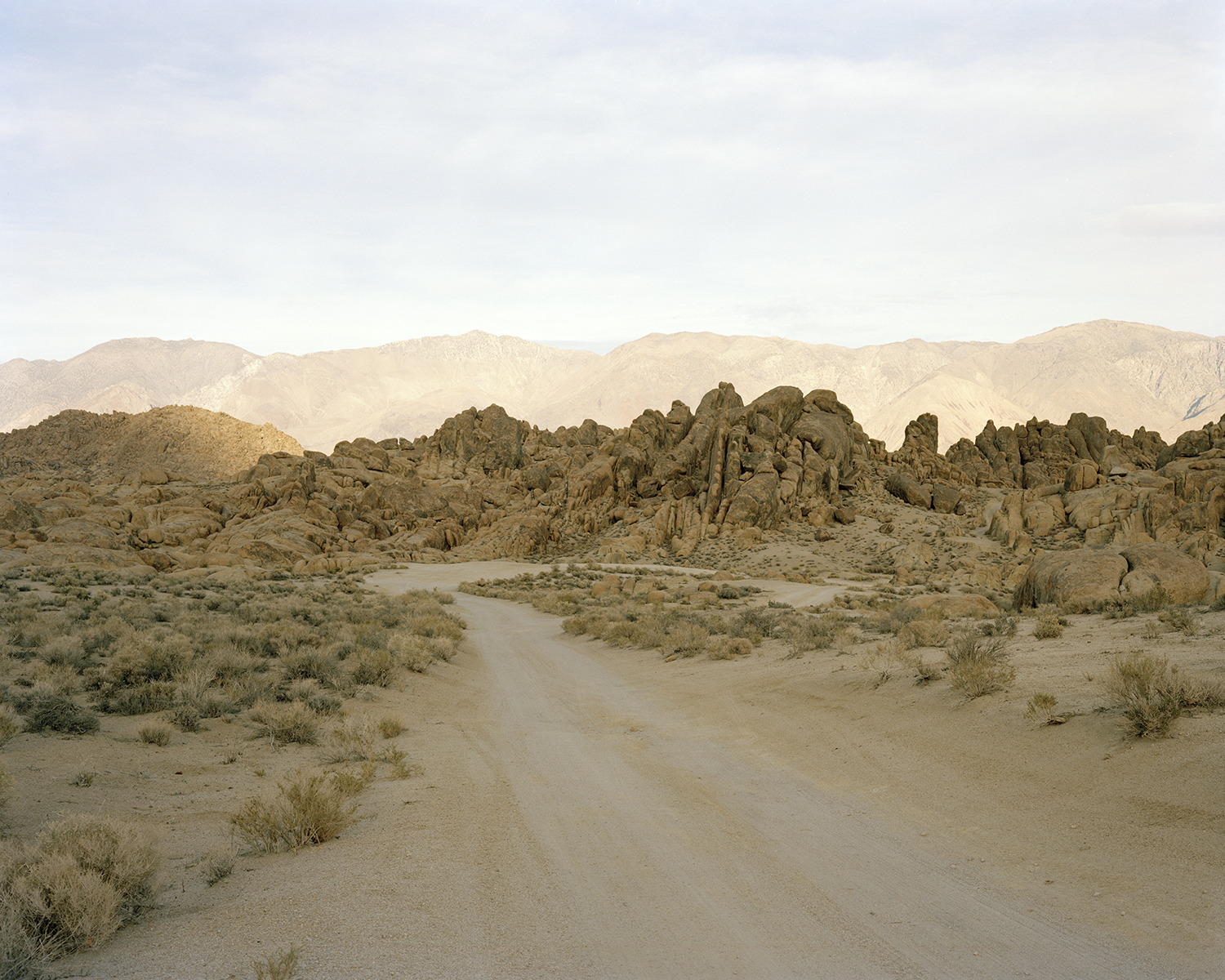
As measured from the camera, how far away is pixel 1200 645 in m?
9.73

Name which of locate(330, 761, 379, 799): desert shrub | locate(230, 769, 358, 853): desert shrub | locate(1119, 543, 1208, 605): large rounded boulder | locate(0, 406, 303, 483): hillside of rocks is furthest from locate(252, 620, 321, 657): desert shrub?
locate(0, 406, 303, 483): hillside of rocks

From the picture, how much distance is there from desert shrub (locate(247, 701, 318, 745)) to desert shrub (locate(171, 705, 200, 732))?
686 mm

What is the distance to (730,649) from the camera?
16.1 meters

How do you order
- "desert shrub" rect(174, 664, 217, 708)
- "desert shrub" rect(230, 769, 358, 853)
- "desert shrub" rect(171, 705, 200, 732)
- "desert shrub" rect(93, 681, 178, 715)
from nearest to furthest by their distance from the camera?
1. "desert shrub" rect(230, 769, 358, 853)
2. "desert shrub" rect(171, 705, 200, 732)
3. "desert shrub" rect(93, 681, 178, 715)
4. "desert shrub" rect(174, 664, 217, 708)

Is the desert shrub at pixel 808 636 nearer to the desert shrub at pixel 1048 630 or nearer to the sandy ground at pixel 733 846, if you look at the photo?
the desert shrub at pixel 1048 630

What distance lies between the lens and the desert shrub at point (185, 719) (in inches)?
365

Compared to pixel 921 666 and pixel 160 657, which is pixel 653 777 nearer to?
pixel 921 666

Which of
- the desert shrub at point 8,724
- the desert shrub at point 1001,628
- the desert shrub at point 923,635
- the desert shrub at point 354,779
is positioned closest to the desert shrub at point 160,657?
the desert shrub at point 8,724

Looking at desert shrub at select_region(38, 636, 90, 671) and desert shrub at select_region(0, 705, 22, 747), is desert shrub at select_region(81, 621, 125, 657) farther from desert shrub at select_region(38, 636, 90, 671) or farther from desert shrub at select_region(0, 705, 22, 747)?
desert shrub at select_region(0, 705, 22, 747)

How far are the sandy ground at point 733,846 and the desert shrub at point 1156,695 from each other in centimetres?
16

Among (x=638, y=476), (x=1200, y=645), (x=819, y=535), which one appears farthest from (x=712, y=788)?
(x=638, y=476)

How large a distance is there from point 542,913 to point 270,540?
51.9 meters

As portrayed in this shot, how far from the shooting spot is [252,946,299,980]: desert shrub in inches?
156

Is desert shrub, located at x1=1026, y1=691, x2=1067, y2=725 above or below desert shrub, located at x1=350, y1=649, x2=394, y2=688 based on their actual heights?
above
